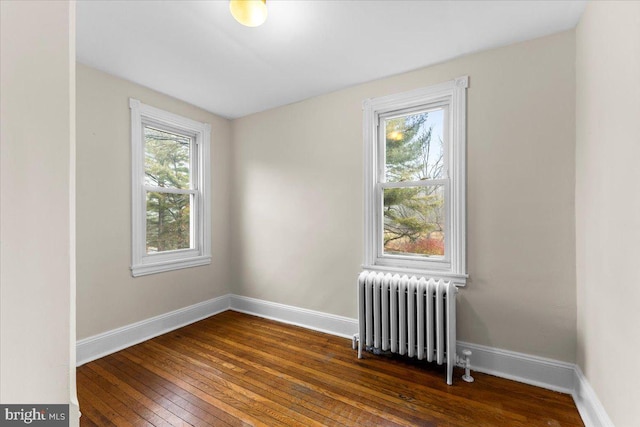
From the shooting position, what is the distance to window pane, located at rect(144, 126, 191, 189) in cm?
304

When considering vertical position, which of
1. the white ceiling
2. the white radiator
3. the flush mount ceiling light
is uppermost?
the white ceiling

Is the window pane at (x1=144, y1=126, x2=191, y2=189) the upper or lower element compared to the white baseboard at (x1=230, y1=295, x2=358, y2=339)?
upper

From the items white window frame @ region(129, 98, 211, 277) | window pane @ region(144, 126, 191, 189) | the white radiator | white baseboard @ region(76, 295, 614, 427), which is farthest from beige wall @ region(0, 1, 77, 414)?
window pane @ region(144, 126, 191, 189)

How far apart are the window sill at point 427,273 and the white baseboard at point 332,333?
1.65 feet

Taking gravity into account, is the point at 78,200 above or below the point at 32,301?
above

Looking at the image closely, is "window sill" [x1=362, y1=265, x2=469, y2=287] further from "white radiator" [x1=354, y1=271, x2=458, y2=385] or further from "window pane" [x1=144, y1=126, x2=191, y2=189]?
"window pane" [x1=144, y1=126, x2=191, y2=189]

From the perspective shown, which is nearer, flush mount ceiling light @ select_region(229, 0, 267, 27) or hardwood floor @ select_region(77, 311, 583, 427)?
flush mount ceiling light @ select_region(229, 0, 267, 27)

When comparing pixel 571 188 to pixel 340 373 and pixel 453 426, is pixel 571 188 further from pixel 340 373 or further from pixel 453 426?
pixel 340 373

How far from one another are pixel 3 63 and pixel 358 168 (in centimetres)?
262

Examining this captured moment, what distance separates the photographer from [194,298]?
11.1 feet

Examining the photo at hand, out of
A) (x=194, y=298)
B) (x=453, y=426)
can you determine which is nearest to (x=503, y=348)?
(x=453, y=426)

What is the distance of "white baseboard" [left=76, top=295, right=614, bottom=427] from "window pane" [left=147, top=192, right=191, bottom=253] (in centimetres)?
74

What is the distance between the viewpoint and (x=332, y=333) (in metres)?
2.98

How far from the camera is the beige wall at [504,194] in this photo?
2.03m
